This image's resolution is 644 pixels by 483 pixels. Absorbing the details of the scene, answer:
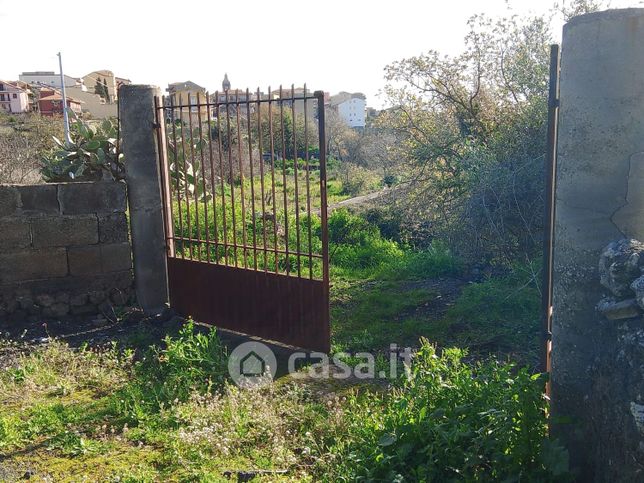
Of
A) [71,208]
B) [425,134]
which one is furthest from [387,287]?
[71,208]

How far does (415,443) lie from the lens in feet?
10.1

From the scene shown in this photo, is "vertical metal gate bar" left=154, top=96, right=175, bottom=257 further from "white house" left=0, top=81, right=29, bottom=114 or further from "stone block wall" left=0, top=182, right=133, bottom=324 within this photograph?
"white house" left=0, top=81, right=29, bottom=114

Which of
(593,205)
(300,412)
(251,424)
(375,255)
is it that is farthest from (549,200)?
(375,255)

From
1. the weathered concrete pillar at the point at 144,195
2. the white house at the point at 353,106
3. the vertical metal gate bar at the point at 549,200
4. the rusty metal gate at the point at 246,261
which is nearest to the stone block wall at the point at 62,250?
the weathered concrete pillar at the point at 144,195

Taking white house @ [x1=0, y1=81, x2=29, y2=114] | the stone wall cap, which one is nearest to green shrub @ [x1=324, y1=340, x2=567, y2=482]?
the stone wall cap

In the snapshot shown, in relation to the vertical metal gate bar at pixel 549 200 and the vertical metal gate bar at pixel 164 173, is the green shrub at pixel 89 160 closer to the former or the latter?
the vertical metal gate bar at pixel 164 173

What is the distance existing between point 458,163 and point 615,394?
19.6 feet

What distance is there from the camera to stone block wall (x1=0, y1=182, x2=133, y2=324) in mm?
6223

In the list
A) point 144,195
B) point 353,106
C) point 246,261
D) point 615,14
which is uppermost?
point 353,106

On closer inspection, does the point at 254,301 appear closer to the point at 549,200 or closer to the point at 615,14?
the point at 549,200

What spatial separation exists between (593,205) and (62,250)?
5498mm

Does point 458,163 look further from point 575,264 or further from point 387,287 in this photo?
point 575,264

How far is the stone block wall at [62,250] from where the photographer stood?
6223 millimetres

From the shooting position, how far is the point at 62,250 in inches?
253
